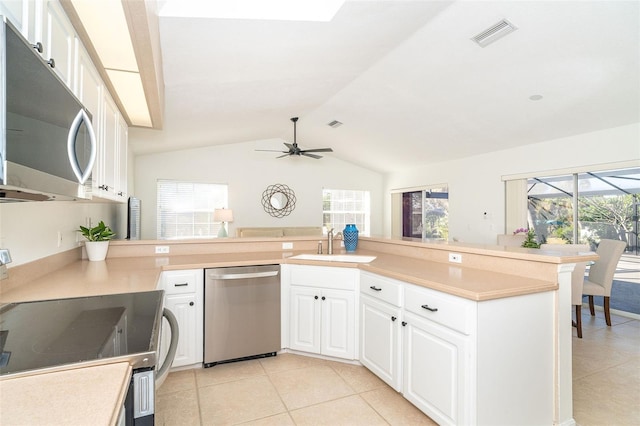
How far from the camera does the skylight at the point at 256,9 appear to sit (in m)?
2.04

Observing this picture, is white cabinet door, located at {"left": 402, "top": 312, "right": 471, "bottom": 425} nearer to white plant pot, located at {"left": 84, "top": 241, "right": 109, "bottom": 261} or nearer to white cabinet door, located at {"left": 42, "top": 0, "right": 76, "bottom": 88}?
white cabinet door, located at {"left": 42, "top": 0, "right": 76, "bottom": 88}

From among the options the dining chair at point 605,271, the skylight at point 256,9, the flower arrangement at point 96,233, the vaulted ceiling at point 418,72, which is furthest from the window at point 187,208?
the dining chair at point 605,271

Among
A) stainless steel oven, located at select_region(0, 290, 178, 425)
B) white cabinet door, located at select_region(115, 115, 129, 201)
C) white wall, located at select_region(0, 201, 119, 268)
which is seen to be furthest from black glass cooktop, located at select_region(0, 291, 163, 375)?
white cabinet door, located at select_region(115, 115, 129, 201)

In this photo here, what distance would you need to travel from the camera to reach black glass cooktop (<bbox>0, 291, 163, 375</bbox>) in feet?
2.90

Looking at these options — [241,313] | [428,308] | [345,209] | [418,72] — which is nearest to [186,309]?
[241,313]

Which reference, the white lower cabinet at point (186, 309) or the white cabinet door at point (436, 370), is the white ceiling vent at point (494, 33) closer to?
the white cabinet door at point (436, 370)

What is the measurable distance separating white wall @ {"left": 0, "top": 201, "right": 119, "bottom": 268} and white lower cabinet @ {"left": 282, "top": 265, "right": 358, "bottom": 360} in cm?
159

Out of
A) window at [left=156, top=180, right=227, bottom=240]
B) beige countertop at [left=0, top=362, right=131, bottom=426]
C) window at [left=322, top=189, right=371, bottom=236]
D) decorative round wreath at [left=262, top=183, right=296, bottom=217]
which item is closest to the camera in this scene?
beige countertop at [left=0, top=362, right=131, bottom=426]

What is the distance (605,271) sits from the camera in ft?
11.6

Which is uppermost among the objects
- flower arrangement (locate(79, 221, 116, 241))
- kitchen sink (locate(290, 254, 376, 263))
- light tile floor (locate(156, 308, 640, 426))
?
flower arrangement (locate(79, 221, 116, 241))

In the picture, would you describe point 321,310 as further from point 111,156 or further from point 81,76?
point 81,76

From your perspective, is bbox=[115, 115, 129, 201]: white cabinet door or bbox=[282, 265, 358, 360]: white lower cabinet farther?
bbox=[282, 265, 358, 360]: white lower cabinet

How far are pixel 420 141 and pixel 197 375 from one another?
15.7ft

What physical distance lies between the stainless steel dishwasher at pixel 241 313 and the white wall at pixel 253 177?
4413 mm
